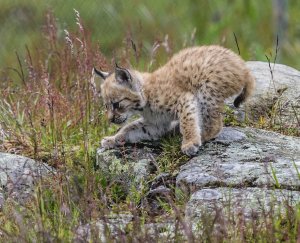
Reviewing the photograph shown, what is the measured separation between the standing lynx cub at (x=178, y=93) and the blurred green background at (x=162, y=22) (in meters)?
4.20

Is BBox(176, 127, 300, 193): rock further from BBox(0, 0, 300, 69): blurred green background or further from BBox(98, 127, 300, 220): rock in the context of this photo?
BBox(0, 0, 300, 69): blurred green background

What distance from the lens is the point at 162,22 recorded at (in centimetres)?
1284

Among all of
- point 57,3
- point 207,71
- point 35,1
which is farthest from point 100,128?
point 35,1

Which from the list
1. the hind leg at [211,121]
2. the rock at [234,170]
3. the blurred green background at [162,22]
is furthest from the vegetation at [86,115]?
the hind leg at [211,121]

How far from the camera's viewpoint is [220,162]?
627 centimetres

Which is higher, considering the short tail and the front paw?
the short tail

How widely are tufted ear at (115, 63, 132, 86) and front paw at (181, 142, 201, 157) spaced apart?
745 mm

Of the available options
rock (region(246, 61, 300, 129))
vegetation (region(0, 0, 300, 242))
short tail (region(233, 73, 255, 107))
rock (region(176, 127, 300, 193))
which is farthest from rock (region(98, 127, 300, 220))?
rock (region(246, 61, 300, 129))

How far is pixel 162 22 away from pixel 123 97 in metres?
5.93

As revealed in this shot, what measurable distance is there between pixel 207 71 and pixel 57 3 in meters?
5.32

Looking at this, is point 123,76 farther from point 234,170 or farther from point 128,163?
point 234,170

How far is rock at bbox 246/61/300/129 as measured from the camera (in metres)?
7.34

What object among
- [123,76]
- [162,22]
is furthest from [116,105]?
[162,22]

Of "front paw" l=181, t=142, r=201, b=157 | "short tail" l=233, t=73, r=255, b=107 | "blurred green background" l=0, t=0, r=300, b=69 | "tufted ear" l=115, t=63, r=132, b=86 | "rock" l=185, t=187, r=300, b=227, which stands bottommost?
"rock" l=185, t=187, r=300, b=227
